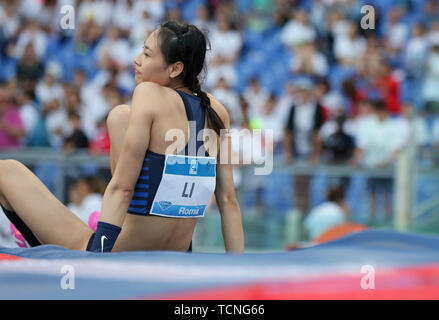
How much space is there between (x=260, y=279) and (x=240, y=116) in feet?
17.7

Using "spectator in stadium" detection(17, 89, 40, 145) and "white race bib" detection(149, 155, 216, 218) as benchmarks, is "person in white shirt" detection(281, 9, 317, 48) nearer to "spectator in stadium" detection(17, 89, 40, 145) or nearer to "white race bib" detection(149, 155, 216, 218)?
"spectator in stadium" detection(17, 89, 40, 145)

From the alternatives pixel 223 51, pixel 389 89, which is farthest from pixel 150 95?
pixel 223 51

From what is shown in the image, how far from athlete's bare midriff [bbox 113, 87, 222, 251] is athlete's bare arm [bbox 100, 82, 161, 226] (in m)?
0.05

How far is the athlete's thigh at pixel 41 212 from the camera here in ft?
10.2

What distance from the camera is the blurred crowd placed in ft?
23.6

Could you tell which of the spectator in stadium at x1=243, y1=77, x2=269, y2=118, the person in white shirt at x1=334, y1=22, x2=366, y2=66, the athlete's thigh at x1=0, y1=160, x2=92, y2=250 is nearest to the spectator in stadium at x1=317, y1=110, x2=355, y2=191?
the spectator in stadium at x1=243, y1=77, x2=269, y2=118

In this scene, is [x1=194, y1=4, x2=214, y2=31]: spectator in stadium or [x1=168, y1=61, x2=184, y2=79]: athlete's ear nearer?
[x1=168, y1=61, x2=184, y2=79]: athlete's ear

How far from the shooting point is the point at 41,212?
3.11 meters

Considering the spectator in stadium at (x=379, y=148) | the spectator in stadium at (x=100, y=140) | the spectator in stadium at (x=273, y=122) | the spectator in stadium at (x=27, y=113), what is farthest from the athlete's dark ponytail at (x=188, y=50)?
the spectator in stadium at (x=27, y=113)

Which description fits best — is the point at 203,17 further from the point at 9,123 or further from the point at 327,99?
the point at 9,123

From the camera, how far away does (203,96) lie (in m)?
3.13

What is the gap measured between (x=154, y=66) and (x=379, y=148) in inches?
172

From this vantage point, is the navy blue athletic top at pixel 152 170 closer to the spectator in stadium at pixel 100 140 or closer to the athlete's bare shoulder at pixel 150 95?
the athlete's bare shoulder at pixel 150 95
